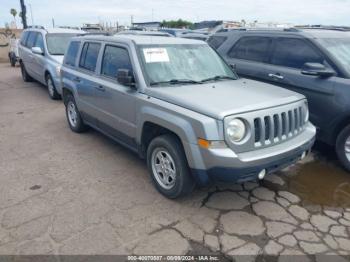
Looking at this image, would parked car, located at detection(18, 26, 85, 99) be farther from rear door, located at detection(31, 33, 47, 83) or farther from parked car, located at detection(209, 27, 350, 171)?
parked car, located at detection(209, 27, 350, 171)

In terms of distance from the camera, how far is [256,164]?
314 centimetres

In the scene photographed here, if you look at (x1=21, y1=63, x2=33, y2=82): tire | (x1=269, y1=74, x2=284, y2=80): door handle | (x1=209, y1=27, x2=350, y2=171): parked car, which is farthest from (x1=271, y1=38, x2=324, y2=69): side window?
(x1=21, y1=63, x2=33, y2=82): tire

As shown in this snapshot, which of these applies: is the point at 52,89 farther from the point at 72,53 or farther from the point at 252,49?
the point at 252,49

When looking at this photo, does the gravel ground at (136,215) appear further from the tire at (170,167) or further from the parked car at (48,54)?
the parked car at (48,54)

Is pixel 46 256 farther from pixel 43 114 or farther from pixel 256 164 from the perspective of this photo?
pixel 43 114

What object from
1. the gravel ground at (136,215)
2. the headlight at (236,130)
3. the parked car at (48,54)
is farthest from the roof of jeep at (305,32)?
the parked car at (48,54)

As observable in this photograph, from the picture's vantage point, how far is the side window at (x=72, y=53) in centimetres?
559

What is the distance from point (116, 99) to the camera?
429 cm

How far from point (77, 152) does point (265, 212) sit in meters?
3.05

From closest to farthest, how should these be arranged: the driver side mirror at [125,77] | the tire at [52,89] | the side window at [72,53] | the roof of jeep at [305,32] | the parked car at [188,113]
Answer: the parked car at [188,113] → the driver side mirror at [125,77] → the roof of jeep at [305,32] → the side window at [72,53] → the tire at [52,89]

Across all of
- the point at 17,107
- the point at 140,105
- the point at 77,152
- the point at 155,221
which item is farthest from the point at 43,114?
the point at 155,221

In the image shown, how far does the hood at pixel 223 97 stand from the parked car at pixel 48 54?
5.32 meters

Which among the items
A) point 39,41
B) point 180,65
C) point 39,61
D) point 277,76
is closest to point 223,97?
point 180,65

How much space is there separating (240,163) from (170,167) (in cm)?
90
